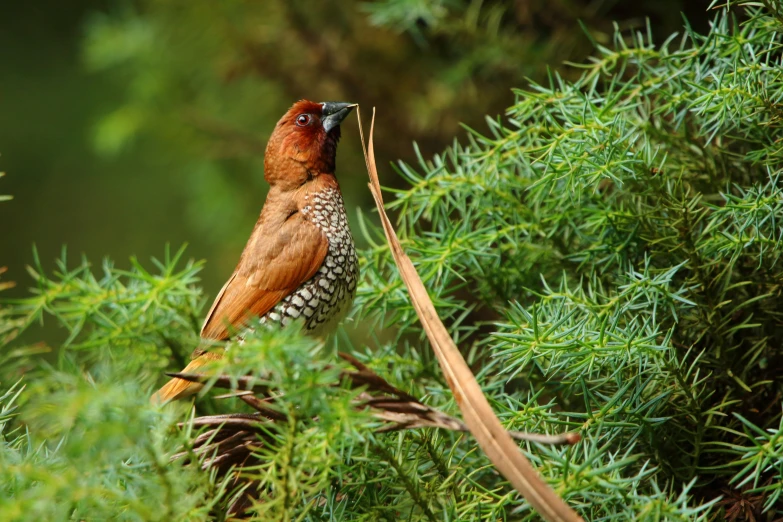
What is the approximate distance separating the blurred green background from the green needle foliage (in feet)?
1.10

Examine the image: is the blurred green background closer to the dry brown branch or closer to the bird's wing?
the bird's wing

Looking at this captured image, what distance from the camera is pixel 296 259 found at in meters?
1.48

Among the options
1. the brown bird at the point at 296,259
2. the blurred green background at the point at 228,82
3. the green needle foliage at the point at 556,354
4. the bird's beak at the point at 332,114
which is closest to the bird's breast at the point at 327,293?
the brown bird at the point at 296,259

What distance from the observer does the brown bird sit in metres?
1.44

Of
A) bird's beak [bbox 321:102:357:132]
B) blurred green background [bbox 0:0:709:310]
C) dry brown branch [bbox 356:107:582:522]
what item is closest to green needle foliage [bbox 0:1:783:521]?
dry brown branch [bbox 356:107:582:522]

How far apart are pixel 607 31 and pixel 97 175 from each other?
2917 mm

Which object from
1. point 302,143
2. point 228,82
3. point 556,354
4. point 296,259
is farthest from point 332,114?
point 556,354

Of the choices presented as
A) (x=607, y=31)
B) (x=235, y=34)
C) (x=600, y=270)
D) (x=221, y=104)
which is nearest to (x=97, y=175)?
(x=221, y=104)

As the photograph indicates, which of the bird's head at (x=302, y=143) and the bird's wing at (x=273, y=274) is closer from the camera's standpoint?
the bird's wing at (x=273, y=274)

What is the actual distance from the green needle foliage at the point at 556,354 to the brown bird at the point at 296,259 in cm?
13

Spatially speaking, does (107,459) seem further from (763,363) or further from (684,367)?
(763,363)

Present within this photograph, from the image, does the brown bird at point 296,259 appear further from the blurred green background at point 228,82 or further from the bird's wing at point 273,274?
the blurred green background at point 228,82

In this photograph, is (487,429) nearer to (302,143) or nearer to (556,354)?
(556,354)

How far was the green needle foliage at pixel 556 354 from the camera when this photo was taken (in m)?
0.73
